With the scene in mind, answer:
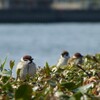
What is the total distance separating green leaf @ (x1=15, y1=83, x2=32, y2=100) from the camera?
132 inches

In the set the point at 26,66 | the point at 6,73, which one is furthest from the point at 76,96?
the point at 26,66

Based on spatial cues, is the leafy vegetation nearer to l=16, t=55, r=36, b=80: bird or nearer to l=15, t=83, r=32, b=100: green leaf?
l=15, t=83, r=32, b=100: green leaf

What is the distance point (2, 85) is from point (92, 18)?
61.8 meters

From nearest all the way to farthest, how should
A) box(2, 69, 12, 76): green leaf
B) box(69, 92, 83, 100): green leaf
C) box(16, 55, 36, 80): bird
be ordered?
box(69, 92, 83, 100): green leaf → box(2, 69, 12, 76): green leaf → box(16, 55, 36, 80): bird

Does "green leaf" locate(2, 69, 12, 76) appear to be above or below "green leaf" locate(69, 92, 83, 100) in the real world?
above

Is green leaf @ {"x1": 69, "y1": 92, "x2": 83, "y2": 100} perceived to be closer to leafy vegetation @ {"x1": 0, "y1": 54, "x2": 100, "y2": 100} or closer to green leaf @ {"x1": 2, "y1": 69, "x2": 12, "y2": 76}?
leafy vegetation @ {"x1": 0, "y1": 54, "x2": 100, "y2": 100}

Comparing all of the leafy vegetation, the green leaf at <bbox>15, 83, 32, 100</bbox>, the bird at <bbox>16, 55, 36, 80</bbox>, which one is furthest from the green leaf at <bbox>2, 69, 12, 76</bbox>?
the bird at <bbox>16, 55, 36, 80</bbox>

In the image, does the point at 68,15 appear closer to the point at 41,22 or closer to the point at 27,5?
the point at 41,22

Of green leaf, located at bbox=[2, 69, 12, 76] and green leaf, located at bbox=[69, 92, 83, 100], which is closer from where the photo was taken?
green leaf, located at bbox=[69, 92, 83, 100]

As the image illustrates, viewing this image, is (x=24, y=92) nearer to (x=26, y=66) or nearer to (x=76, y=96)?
(x=76, y=96)

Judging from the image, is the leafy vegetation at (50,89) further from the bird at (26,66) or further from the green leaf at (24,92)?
the bird at (26,66)

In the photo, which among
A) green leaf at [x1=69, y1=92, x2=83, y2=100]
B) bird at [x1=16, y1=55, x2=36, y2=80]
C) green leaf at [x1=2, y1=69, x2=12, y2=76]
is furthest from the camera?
bird at [x1=16, y1=55, x2=36, y2=80]

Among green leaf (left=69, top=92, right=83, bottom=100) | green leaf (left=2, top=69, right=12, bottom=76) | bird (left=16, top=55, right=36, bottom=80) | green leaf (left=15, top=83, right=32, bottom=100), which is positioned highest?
bird (left=16, top=55, right=36, bottom=80)

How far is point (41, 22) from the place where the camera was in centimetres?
Result: 6397
